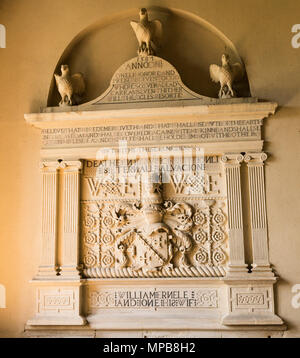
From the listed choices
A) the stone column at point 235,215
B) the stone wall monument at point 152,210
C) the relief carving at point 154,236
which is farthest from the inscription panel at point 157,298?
the stone column at point 235,215

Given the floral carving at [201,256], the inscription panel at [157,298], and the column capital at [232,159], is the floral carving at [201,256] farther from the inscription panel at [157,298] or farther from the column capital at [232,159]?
the column capital at [232,159]

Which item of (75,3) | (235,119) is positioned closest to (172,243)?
(235,119)

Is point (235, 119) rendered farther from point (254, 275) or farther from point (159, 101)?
point (254, 275)

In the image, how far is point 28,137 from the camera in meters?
6.61

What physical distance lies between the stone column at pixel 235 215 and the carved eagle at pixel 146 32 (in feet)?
6.32

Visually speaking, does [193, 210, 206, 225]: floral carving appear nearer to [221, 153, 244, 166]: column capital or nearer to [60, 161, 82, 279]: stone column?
[221, 153, 244, 166]: column capital

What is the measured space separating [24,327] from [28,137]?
268 cm

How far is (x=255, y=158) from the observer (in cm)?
618

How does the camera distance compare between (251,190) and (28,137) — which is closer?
(251,190)

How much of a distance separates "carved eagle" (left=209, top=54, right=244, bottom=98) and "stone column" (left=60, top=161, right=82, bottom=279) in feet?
7.45

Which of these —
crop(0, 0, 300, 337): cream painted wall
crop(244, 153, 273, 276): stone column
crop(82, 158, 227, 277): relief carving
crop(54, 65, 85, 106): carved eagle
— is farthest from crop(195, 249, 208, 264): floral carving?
crop(54, 65, 85, 106): carved eagle

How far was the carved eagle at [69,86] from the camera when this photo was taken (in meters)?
6.46

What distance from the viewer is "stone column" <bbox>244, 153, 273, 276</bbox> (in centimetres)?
596

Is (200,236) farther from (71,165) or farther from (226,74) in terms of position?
(226,74)
